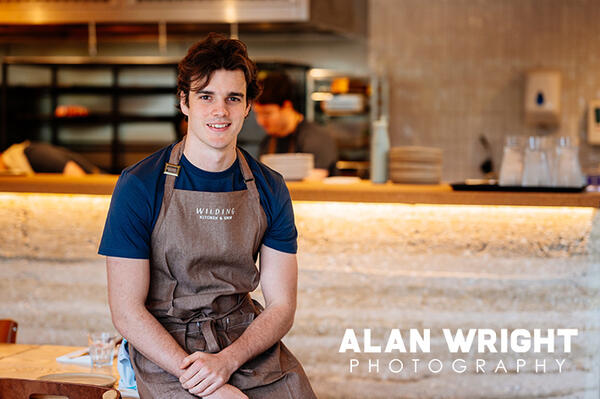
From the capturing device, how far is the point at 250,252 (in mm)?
1910

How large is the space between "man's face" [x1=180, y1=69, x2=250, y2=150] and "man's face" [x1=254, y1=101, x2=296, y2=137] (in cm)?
225

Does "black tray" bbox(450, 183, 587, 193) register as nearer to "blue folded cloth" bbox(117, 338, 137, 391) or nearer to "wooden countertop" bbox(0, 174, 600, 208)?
"wooden countertop" bbox(0, 174, 600, 208)

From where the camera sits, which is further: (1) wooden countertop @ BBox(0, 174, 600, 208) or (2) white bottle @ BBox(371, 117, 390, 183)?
(2) white bottle @ BBox(371, 117, 390, 183)

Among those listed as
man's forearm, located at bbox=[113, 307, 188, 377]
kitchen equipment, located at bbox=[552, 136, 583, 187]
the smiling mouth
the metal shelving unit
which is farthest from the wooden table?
the metal shelving unit

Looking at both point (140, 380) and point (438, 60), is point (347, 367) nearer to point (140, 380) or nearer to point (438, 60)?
point (140, 380)

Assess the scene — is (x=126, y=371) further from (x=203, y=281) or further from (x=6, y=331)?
(x=6, y=331)

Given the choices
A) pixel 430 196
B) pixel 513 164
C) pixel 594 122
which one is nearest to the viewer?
pixel 430 196

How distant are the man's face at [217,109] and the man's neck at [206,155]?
0.05 ft

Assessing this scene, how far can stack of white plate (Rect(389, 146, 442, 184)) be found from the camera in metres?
3.10

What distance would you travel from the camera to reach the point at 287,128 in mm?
4191

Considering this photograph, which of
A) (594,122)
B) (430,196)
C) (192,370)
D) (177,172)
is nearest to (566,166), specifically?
(430,196)

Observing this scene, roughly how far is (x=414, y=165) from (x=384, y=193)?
13.9 inches

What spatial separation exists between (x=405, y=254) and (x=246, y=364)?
1.25 metres

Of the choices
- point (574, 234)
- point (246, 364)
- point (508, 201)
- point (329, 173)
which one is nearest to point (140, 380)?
point (246, 364)
